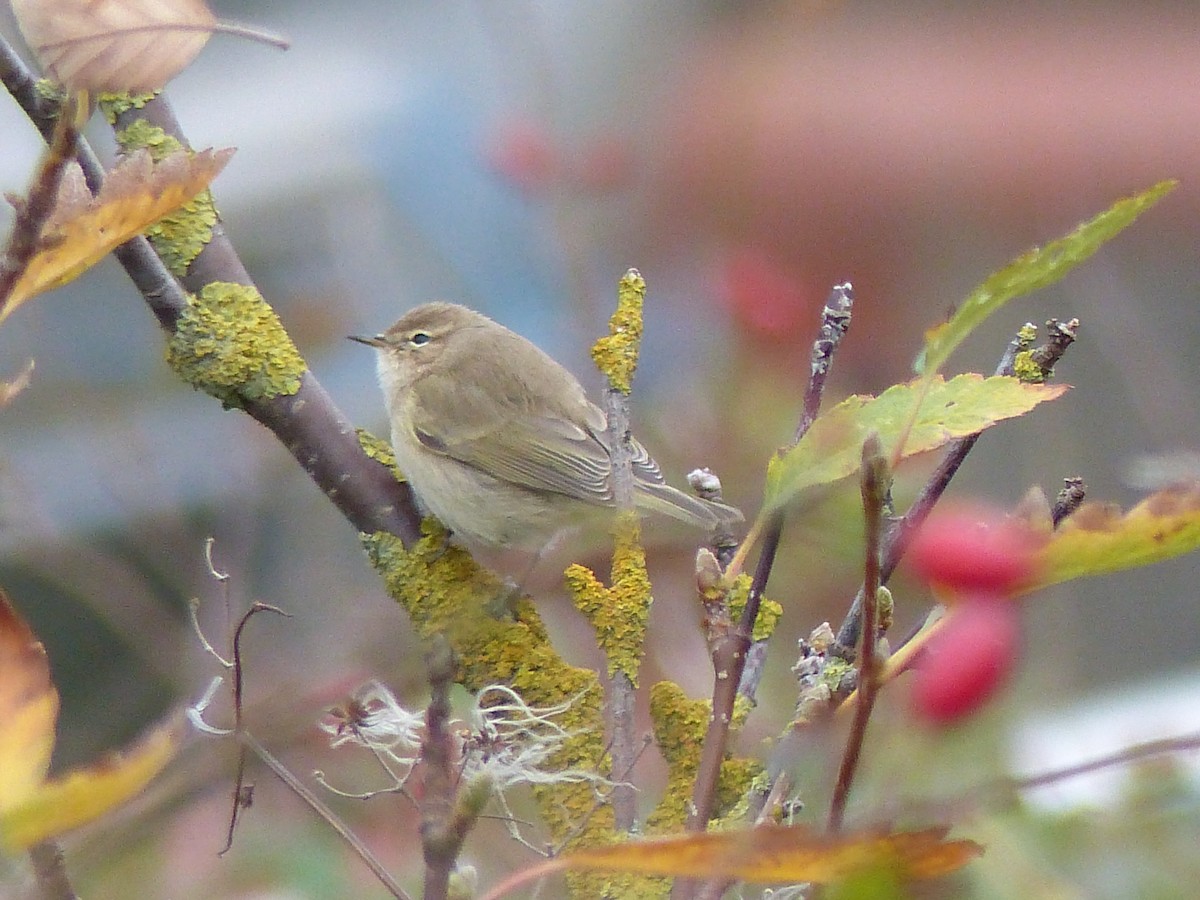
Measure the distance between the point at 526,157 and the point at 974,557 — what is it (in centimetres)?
333

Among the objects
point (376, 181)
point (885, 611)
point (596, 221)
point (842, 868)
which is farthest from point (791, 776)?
point (376, 181)

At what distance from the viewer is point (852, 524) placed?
82cm

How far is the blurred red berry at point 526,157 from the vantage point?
148 inches

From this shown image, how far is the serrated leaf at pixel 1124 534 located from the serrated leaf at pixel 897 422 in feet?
0.42

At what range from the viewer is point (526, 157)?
3.84 meters

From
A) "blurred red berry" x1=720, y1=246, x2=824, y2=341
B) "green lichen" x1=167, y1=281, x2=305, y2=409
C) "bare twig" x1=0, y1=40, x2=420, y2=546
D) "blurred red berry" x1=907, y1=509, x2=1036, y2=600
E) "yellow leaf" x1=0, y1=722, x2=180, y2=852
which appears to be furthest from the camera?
"blurred red berry" x1=720, y1=246, x2=824, y2=341

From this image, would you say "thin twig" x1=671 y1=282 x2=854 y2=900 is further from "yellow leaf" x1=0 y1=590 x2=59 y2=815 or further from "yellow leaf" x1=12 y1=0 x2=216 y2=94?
"yellow leaf" x1=12 y1=0 x2=216 y2=94

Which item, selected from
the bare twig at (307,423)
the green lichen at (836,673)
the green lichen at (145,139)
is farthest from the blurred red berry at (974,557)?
the green lichen at (145,139)

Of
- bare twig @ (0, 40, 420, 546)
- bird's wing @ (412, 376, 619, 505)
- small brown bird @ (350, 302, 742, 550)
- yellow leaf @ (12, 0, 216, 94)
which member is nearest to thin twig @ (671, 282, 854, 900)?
yellow leaf @ (12, 0, 216, 94)

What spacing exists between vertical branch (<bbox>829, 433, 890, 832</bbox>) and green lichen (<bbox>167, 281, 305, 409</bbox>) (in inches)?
35.4

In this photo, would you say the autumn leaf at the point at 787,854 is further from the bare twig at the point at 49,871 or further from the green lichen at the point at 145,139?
the green lichen at the point at 145,139

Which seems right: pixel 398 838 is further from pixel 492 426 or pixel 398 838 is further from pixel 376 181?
pixel 376 181

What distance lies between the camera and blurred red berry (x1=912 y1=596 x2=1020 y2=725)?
2.00 feet

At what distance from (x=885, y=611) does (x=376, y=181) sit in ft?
18.4
